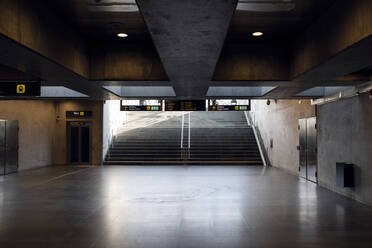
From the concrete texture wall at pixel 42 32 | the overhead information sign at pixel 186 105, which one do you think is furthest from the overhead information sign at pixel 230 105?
the concrete texture wall at pixel 42 32

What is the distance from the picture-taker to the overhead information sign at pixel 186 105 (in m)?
14.0

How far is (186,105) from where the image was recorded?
14133mm

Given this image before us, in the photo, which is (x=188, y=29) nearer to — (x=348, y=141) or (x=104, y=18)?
(x=104, y=18)

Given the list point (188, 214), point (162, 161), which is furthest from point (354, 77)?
point (162, 161)

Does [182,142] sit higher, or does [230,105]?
[230,105]

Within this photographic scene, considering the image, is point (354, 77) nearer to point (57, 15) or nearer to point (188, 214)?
point (188, 214)

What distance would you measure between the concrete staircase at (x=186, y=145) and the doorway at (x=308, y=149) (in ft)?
17.0

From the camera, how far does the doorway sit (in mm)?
11430

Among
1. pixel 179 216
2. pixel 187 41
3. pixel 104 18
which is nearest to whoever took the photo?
pixel 187 41

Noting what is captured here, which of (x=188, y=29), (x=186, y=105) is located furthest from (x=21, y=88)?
(x=186, y=105)

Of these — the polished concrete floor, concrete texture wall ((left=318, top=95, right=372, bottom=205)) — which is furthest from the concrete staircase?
the polished concrete floor

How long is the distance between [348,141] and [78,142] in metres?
14.2

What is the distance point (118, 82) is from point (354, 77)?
612 cm

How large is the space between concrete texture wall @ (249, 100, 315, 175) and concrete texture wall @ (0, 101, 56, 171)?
11938mm
